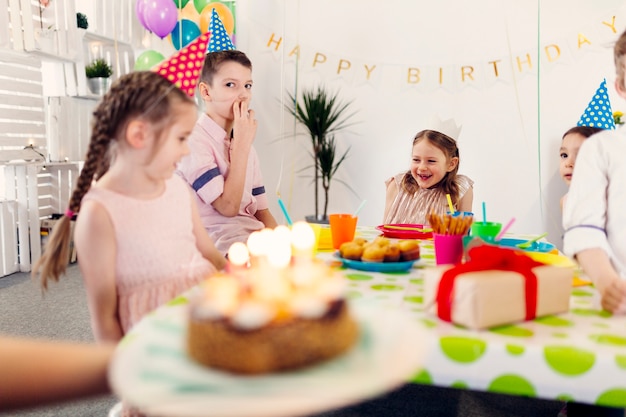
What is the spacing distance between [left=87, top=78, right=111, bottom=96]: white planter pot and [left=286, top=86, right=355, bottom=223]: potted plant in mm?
1476

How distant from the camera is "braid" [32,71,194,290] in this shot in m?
0.99

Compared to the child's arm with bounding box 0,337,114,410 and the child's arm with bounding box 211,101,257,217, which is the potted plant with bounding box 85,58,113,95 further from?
the child's arm with bounding box 0,337,114,410

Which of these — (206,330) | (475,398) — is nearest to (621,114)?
(475,398)

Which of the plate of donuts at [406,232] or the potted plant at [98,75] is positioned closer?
the plate of donuts at [406,232]

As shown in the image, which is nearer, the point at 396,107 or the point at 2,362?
the point at 2,362

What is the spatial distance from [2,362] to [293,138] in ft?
13.1

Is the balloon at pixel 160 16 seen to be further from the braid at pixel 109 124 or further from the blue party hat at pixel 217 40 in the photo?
the braid at pixel 109 124

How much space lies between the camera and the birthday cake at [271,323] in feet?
1.57

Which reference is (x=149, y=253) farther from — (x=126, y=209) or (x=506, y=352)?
(x=506, y=352)

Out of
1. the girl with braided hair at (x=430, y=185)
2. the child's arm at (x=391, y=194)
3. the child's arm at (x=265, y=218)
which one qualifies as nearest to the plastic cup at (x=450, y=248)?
the child's arm at (x=265, y=218)

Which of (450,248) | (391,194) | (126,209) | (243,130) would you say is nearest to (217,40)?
(243,130)

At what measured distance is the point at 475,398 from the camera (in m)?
1.86

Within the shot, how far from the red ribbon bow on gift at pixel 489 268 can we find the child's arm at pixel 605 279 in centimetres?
14

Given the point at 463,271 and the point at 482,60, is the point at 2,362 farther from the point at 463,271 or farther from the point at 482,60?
the point at 482,60
